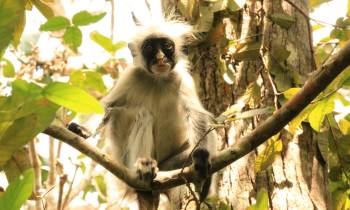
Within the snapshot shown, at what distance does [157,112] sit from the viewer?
4.63 metres

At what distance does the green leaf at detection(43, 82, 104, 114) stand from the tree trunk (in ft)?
7.67

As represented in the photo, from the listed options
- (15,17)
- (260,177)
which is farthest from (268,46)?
(15,17)

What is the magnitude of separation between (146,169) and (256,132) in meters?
1.40

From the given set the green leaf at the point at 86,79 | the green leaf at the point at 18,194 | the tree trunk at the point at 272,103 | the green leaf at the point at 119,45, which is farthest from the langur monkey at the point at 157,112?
the green leaf at the point at 18,194

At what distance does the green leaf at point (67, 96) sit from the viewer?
147 centimetres

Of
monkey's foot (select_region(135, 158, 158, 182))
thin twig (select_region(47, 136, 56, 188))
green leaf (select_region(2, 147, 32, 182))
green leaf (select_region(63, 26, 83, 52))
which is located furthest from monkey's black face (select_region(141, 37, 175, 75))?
green leaf (select_region(2, 147, 32, 182))

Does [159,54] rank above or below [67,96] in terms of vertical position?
above

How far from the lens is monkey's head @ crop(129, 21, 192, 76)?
470cm

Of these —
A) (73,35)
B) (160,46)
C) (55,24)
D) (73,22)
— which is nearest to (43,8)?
(55,24)

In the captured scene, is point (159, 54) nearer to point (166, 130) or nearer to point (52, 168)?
point (166, 130)

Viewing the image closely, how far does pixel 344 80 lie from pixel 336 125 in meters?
2.02

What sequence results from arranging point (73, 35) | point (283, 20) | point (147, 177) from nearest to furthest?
point (147, 177)
point (73, 35)
point (283, 20)

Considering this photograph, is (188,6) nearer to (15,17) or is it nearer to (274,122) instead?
(274,122)

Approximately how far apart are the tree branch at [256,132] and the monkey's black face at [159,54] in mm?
1567
